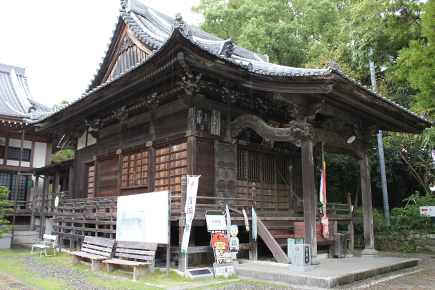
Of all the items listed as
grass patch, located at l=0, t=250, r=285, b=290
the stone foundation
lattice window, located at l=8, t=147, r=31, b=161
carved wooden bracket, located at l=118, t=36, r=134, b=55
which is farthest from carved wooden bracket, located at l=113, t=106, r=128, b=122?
the stone foundation

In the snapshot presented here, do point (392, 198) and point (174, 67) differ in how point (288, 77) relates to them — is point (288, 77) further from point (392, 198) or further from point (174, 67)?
point (392, 198)

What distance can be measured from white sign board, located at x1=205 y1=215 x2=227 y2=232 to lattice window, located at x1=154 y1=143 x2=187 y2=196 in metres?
2.12

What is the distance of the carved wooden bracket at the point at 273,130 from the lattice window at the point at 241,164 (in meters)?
0.83

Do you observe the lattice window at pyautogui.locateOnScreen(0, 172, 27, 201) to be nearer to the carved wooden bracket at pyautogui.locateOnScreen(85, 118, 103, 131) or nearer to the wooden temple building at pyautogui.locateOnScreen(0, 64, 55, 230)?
the wooden temple building at pyautogui.locateOnScreen(0, 64, 55, 230)

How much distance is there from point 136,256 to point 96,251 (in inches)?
87.7

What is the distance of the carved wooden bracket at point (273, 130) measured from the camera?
375 inches

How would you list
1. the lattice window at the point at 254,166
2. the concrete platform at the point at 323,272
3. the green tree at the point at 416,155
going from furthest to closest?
the green tree at the point at 416,155, the lattice window at the point at 254,166, the concrete platform at the point at 323,272

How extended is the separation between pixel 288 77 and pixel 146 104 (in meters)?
5.23

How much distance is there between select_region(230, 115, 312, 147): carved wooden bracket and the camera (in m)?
9.52

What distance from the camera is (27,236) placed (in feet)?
60.0

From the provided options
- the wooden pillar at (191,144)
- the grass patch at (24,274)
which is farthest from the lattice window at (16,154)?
the wooden pillar at (191,144)

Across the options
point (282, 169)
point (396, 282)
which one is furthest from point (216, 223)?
point (282, 169)

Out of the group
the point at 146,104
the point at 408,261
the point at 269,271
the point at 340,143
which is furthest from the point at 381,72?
the point at 269,271

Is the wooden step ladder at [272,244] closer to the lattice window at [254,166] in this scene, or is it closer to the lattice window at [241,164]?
the lattice window at [241,164]
